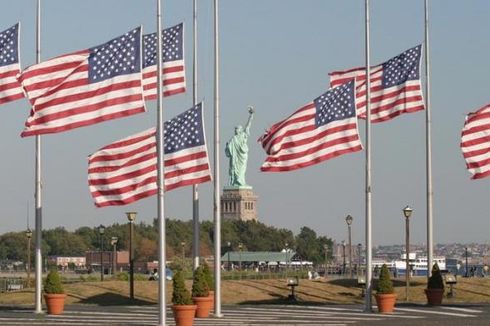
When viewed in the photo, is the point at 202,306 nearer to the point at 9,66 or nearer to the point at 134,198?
the point at 134,198

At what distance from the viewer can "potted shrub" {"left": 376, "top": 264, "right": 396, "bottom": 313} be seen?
140 feet

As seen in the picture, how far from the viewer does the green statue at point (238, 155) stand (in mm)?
160500

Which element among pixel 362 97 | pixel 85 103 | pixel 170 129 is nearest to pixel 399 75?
pixel 362 97

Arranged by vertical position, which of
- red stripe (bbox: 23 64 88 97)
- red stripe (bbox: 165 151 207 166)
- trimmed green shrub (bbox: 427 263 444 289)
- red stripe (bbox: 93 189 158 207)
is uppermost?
red stripe (bbox: 23 64 88 97)

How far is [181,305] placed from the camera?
35.8 m

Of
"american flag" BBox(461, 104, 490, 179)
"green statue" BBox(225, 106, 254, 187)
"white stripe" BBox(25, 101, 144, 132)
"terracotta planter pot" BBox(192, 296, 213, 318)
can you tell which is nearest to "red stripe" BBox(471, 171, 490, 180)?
"american flag" BBox(461, 104, 490, 179)

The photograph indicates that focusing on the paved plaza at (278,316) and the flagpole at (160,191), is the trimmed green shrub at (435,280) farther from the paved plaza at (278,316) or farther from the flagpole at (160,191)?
the flagpole at (160,191)

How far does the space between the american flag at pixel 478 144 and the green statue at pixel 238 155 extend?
109 meters

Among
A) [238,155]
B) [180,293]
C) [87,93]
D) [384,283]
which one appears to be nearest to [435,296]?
[384,283]

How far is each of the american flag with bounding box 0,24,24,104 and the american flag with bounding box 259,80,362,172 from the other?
8547 mm

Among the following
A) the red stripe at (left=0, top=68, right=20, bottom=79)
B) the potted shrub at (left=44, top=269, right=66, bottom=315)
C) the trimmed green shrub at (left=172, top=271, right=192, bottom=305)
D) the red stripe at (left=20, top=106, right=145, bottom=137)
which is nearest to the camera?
the red stripe at (left=20, top=106, right=145, bottom=137)

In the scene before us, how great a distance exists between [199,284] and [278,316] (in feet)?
9.46

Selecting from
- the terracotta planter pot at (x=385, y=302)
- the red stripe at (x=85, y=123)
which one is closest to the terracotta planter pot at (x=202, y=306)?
the terracotta planter pot at (x=385, y=302)

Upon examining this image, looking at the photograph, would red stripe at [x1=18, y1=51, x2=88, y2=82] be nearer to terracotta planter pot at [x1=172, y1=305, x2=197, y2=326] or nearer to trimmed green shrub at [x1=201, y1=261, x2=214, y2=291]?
terracotta planter pot at [x1=172, y1=305, x2=197, y2=326]
